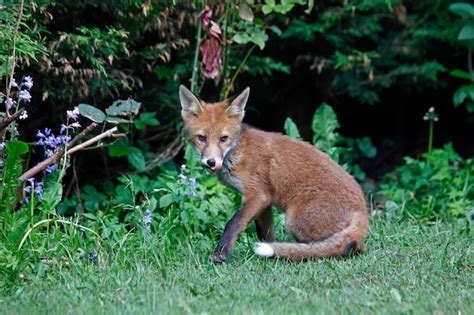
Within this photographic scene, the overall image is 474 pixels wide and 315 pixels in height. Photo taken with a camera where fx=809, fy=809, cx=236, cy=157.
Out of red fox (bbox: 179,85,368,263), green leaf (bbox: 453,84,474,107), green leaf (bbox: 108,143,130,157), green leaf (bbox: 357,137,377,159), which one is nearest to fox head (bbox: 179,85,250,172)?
red fox (bbox: 179,85,368,263)

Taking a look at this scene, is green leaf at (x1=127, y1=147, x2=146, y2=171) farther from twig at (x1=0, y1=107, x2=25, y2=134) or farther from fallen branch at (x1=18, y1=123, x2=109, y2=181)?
twig at (x1=0, y1=107, x2=25, y2=134)

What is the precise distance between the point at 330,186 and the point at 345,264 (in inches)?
29.1

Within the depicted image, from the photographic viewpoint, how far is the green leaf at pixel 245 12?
7711 mm

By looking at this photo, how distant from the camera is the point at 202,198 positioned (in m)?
7.31

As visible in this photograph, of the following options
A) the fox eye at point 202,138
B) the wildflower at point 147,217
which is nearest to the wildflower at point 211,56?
the fox eye at point 202,138

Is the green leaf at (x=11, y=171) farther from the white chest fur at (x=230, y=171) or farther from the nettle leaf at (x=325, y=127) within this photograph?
the nettle leaf at (x=325, y=127)

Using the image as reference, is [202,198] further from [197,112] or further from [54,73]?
[54,73]

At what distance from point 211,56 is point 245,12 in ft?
1.91

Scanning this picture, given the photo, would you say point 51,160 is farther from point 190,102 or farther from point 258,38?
point 258,38

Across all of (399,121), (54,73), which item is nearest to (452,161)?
(399,121)

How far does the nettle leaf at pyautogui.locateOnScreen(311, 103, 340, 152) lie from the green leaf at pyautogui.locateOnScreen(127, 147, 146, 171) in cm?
188

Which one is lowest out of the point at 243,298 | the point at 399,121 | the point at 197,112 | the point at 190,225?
the point at 399,121

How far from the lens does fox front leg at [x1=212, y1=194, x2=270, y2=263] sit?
237 inches

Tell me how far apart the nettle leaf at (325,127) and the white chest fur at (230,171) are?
232 cm
